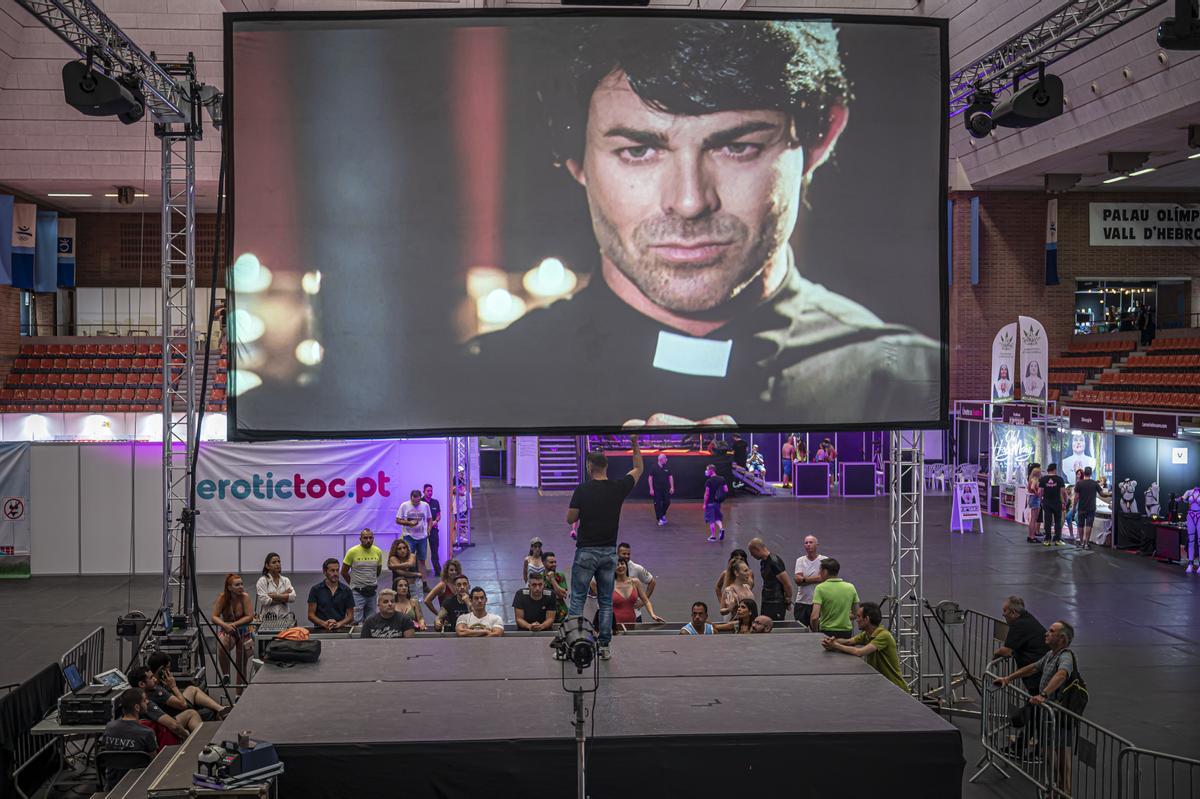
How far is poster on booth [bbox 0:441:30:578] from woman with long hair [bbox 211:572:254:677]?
7634 mm

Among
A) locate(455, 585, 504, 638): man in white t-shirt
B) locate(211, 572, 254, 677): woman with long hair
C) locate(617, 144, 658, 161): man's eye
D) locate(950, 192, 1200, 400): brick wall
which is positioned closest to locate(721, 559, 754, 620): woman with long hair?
locate(455, 585, 504, 638): man in white t-shirt

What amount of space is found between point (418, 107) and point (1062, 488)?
54.9 ft

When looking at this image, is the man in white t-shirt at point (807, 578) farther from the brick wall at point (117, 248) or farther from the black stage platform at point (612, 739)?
the brick wall at point (117, 248)

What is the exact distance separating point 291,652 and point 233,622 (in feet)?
10.6

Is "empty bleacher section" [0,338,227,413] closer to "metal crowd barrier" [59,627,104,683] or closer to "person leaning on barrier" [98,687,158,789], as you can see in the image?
"metal crowd barrier" [59,627,104,683]

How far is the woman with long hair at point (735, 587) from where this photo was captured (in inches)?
422

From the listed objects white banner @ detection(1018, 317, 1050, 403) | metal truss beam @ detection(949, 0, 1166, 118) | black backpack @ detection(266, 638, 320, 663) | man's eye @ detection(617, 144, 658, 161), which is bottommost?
black backpack @ detection(266, 638, 320, 663)

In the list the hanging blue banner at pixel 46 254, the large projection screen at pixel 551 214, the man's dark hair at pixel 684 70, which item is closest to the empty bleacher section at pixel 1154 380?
the large projection screen at pixel 551 214

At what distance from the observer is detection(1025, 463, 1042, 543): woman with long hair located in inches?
802

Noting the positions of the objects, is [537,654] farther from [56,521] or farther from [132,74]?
[56,521]

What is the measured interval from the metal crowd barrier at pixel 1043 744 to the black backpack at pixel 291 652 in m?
5.48

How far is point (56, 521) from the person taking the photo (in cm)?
1686

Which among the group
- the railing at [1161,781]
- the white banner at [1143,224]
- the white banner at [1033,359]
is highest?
the white banner at [1143,224]

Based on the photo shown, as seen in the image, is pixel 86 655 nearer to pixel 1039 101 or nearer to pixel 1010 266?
pixel 1039 101
